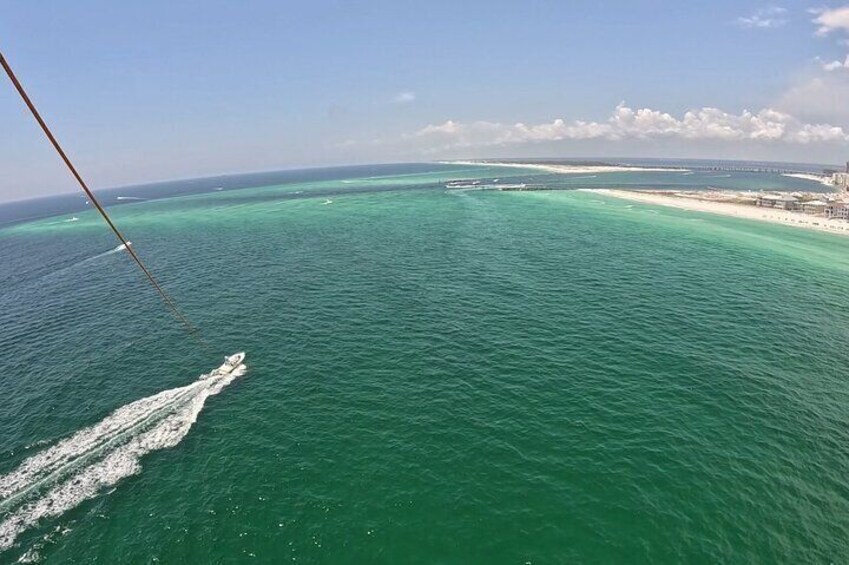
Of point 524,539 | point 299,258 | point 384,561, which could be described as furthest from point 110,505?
point 299,258

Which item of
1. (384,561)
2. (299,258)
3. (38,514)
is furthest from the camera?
(299,258)

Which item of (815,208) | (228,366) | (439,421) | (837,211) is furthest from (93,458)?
(815,208)

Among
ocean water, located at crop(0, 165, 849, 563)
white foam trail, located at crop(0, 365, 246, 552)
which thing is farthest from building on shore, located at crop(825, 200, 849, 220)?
white foam trail, located at crop(0, 365, 246, 552)

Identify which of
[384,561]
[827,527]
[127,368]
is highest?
[127,368]

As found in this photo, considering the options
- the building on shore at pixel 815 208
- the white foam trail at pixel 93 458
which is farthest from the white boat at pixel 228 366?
the building on shore at pixel 815 208

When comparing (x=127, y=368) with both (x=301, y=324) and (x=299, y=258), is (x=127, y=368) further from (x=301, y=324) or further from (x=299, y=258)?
(x=299, y=258)

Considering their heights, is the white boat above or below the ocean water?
above

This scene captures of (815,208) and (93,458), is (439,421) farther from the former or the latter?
(815,208)

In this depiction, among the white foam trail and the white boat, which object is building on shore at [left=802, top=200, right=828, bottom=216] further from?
the white foam trail
